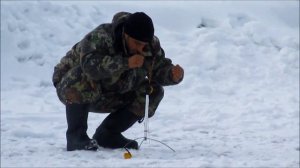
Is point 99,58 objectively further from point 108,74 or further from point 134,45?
point 134,45

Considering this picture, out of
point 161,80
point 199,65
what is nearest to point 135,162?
point 161,80

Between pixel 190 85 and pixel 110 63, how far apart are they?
352 centimetres

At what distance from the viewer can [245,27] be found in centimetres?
873

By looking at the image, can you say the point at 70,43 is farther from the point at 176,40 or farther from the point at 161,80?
the point at 161,80

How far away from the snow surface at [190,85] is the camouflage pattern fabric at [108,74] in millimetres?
360

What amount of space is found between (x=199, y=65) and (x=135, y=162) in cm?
432

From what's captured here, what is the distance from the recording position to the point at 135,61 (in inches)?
135

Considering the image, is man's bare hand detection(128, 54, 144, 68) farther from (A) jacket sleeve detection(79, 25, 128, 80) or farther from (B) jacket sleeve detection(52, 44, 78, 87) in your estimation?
(B) jacket sleeve detection(52, 44, 78, 87)

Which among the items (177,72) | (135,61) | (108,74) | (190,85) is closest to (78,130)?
(108,74)

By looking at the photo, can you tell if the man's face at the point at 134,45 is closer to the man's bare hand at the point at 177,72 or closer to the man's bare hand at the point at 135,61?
the man's bare hand at the point at 135,61

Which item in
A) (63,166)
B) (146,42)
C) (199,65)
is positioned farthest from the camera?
(199,65)

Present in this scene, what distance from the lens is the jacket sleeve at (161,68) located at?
149 inches

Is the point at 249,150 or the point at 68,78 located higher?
the point at 68,78

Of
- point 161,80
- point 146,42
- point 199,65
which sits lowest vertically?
point 199,65
